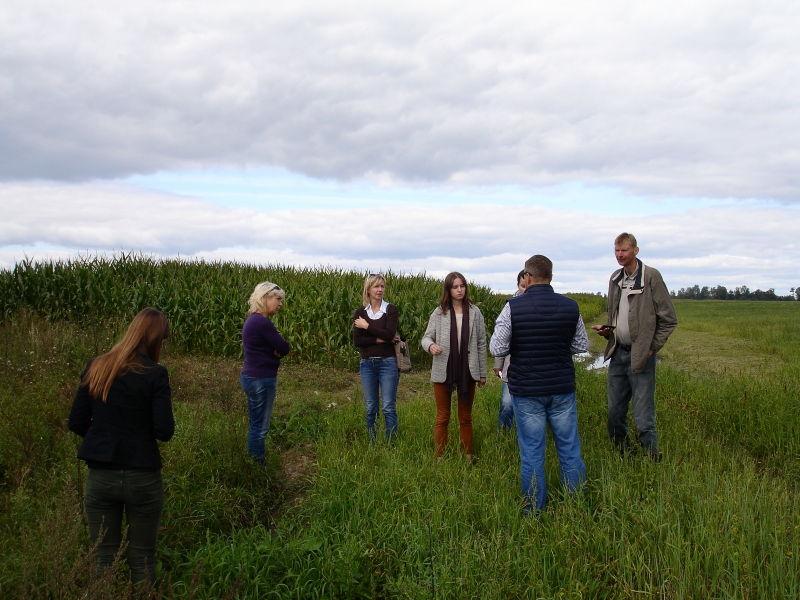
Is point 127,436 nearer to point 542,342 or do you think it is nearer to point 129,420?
point 129,420

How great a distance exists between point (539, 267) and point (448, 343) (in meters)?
1.63

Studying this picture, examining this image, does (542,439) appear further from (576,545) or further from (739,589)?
(739,589)

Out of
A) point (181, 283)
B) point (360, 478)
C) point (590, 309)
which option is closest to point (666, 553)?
point (360, 478)

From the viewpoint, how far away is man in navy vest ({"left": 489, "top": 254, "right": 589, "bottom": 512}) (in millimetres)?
4996

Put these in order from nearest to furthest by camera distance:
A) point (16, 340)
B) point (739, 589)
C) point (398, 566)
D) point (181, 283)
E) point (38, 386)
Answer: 1. point (739, 589)
2. point (398, 566)
3. point (38, 386)
4. point (16, 340)
5. point (181, 283)

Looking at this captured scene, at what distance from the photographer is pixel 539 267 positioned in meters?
5.11

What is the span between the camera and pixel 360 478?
18.4ft

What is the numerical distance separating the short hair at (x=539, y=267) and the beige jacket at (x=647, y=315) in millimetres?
1532

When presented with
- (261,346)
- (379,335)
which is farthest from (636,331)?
(261,346)

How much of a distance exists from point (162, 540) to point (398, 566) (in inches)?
80.6

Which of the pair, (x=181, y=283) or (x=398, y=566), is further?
(x=181, y=283)

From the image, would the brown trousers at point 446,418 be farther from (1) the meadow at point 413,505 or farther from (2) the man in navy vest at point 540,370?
(2) the man in navy vest at point 540,370

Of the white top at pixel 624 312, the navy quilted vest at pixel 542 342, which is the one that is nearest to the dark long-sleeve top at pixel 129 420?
the navy quilted vest at pixel 542 342

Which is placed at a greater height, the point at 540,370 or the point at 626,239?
the point at 626,239
